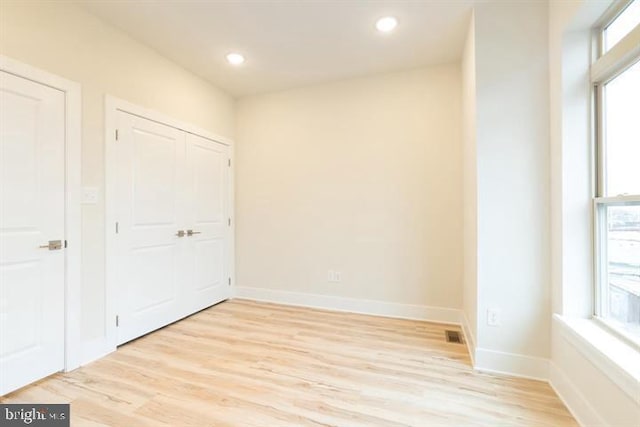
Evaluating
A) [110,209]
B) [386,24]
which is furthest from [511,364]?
[110,209]

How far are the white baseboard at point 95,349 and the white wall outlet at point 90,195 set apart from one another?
107 centimetres

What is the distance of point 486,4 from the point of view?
6.76 ft

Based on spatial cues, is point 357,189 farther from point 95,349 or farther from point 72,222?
point 95,349

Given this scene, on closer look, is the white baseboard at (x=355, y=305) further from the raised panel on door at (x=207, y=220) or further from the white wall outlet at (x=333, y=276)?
the raised panel on door at (x=207, y=220)

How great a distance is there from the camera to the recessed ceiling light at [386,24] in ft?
7.51

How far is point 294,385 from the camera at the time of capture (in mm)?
1879

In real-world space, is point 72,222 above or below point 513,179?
below

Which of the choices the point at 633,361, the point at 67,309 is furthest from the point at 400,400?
the point at 67,309

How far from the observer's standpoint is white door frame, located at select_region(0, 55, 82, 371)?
203 centimetres

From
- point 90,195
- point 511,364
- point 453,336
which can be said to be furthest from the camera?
point 453,336

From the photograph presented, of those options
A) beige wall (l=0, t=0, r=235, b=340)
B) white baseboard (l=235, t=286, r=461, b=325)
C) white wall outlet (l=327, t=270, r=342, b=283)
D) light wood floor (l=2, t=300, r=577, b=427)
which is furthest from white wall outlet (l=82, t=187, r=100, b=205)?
white wall outlet (l=327, t=270, r=342, b=283)

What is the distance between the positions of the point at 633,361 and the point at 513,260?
80 centimetres

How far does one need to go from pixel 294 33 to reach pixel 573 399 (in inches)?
128

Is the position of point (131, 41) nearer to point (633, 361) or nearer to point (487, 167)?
point (487, 167)
